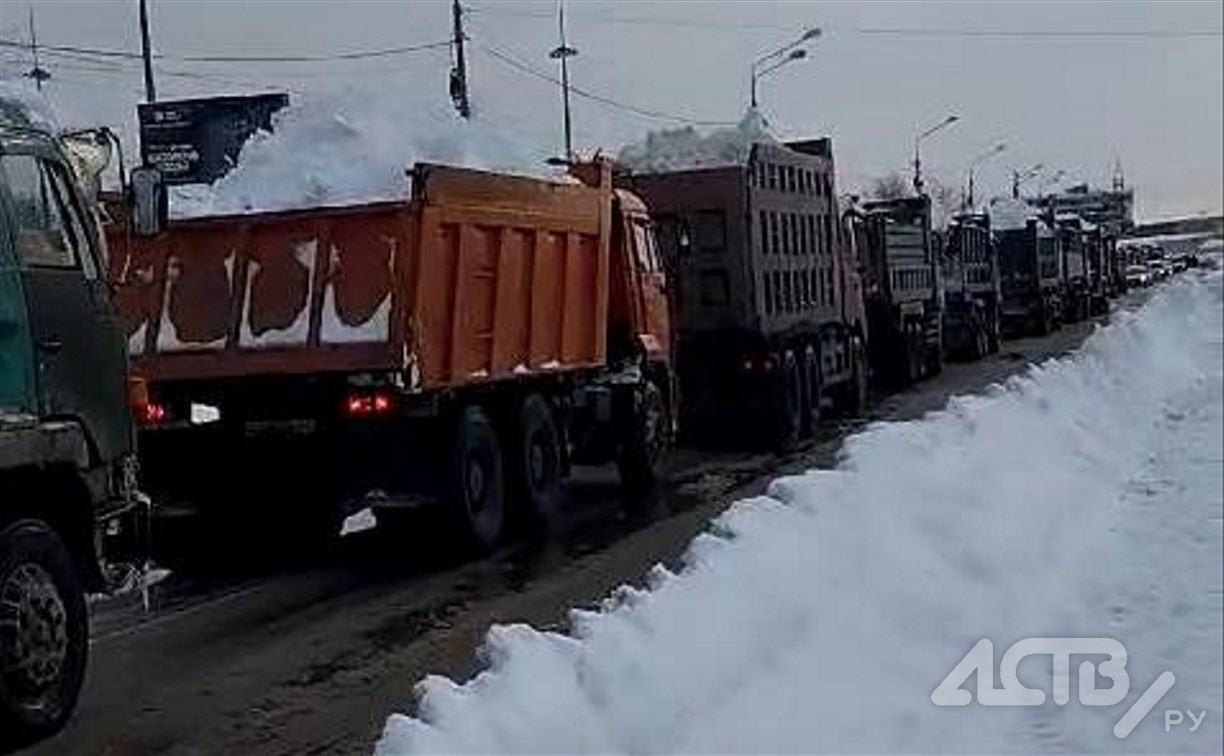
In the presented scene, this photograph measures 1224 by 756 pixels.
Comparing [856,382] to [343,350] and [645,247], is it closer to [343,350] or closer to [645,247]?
[645,247]

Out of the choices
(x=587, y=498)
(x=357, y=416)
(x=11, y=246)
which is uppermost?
(x=11, y=246)

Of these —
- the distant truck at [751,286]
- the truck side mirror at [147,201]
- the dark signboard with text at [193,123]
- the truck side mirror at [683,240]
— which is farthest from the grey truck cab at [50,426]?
the dark signboard with text at [193,123]

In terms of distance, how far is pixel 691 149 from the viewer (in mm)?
19953

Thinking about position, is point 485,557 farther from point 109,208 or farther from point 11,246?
point 11,246

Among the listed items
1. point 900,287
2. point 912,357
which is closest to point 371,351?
point 900,287

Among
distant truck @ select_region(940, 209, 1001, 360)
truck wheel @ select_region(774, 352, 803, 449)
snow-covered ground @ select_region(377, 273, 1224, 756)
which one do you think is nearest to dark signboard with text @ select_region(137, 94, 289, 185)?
distant truck @ select_region(940, 209, 1001, 360)

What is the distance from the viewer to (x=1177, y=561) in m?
10.1

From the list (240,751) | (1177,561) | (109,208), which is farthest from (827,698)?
(109,208)

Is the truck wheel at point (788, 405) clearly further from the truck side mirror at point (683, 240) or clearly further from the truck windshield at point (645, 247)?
the truck windshield at point (645, 247)

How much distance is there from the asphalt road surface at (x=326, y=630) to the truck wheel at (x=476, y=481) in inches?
8.2

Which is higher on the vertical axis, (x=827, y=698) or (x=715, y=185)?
(x=715, y=185)

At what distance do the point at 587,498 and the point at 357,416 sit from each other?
479 cm

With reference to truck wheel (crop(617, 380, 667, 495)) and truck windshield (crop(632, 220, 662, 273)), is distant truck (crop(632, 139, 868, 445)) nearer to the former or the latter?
truck windshield (crop(632, 220, 662, 273))

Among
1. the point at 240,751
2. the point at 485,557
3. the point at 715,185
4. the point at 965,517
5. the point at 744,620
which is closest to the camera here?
Answer: the point at 240,751
